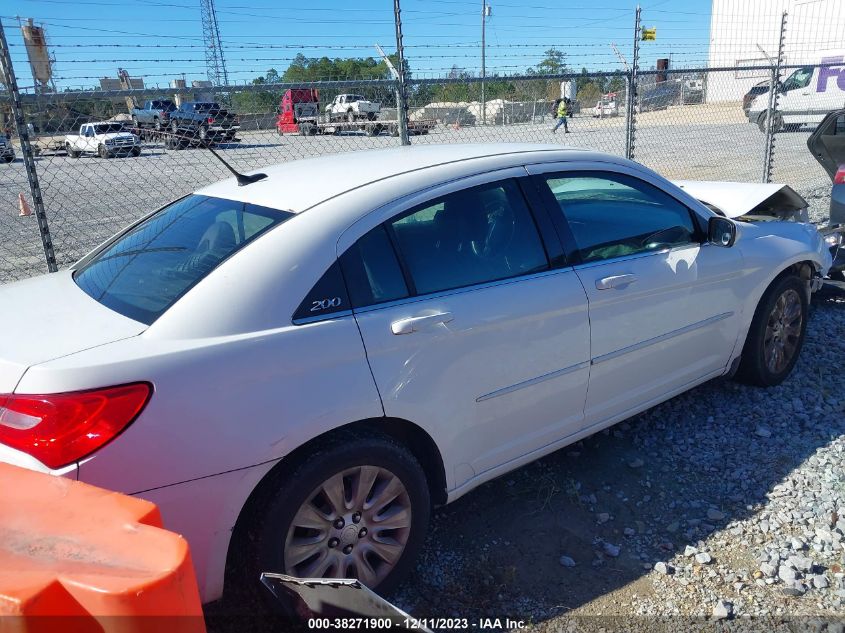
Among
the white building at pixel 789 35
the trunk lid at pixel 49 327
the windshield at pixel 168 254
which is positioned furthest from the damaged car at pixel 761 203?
the white building at pixel 789 35

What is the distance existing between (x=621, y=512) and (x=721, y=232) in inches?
62.5

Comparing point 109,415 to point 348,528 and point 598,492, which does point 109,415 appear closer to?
point 348,528

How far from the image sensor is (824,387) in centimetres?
437

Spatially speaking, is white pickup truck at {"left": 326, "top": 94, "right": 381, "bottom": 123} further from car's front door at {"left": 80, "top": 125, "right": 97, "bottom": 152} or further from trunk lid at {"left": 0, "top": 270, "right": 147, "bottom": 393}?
trunk lid at {"left": 0, "top": 270, "right": 147, "bottom": 393}

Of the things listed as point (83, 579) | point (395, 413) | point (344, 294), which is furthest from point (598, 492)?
point (83, 579)

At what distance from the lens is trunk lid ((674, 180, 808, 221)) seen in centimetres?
488

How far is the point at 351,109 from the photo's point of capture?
7312 mm

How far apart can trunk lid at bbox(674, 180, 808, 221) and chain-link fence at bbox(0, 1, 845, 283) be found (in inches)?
92.9

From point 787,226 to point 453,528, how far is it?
9.19 ft

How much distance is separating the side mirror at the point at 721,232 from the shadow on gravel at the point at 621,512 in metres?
1.05

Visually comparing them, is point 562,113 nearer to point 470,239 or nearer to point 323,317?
point 470,239

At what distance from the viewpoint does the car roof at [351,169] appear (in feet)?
9.09

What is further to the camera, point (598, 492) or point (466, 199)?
point (598, 492)

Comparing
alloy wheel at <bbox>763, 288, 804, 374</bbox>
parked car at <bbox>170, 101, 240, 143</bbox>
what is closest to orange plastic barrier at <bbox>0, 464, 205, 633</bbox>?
alloy wheel at <bbox>763, 288, 804, 374</bbox>
